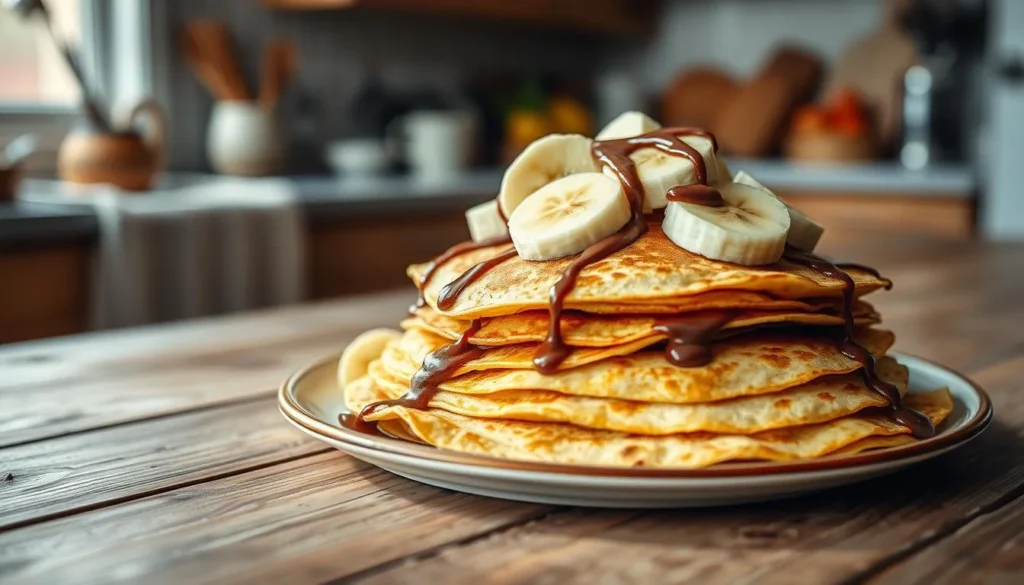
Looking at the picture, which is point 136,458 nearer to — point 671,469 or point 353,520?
point 353,520

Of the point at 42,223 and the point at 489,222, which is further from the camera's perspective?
the point at 42,223

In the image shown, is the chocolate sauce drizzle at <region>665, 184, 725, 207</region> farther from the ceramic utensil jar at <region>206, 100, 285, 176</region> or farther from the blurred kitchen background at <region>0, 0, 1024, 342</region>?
the ceramic utensil jar at <region>206, 100, 285, 176</region>

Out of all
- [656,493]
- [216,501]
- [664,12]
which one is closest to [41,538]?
[216,501]

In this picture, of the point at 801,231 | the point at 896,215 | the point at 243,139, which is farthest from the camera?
the point at 896,215

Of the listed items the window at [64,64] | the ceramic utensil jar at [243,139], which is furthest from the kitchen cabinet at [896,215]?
the window at [64,64]

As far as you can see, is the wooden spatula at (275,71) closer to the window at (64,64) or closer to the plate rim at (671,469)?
the window at (64,64)

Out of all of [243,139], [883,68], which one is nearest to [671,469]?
[243,139]

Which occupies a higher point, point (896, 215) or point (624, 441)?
point (624, 441)

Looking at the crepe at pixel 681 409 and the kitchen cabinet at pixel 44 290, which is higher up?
the crepe at pixel 681 409
